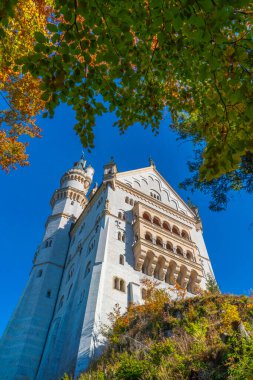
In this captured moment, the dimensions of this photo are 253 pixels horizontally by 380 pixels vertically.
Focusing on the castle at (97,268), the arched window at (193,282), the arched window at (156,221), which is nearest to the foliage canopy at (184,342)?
the castle at (97,268)

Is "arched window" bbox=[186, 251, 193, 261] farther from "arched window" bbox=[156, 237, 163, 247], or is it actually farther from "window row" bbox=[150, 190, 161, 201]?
"window row" bbox=[150, 190, 161, 201]

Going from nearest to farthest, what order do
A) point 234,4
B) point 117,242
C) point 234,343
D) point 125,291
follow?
point 234,4, point 234,343, point 125,291, point 117,242

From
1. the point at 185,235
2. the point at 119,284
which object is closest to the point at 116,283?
the point at 119,284

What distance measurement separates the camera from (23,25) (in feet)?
35.8

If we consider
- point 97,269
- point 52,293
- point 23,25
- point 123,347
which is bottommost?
point 123,347

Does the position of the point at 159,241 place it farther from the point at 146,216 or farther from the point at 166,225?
the point at 146,216

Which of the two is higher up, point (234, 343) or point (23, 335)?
point (23, 335)

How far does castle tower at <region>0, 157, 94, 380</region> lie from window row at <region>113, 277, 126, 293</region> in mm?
10785

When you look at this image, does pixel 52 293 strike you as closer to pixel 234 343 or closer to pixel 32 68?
pixel 234 343

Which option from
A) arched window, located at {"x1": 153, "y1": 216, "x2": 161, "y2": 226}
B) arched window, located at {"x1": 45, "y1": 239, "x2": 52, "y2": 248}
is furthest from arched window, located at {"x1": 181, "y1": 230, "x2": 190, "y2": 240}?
arched window, located at {"x1": 45, "y1": 239, "x2": 52, "y2": 248}

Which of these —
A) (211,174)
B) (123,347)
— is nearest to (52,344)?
(123,347)

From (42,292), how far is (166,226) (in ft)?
52.5

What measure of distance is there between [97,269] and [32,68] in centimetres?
2205

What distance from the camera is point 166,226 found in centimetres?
3356
